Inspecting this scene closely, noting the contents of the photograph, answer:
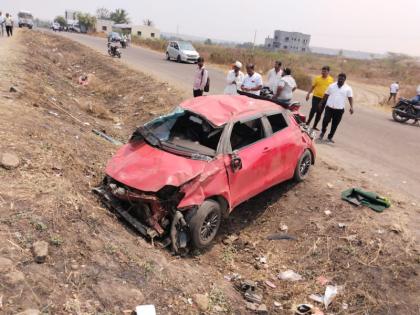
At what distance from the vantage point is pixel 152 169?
5.09 m

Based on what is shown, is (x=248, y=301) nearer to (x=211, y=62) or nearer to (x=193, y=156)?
(x=193, y=156)

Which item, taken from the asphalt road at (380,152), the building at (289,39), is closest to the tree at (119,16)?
the building at (289,39)

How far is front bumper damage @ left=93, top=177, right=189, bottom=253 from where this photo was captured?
4.89 metres

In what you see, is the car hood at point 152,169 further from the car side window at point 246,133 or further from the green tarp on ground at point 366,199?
the green tarp on ground at point 366,199

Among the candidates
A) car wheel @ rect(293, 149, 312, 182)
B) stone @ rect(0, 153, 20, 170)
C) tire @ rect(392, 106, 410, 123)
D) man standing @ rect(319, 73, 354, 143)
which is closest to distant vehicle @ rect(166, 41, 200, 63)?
tire @ rect(392, 106, 410, 123)

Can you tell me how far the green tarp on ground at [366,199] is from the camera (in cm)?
634

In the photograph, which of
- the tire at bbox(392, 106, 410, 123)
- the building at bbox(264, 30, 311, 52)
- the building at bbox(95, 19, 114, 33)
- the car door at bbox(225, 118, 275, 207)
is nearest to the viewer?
the car door at bbox(225, 118, 275, 207)

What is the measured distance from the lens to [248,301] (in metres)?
4.79

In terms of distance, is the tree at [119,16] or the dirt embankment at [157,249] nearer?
the dirt embankment at [157,249]

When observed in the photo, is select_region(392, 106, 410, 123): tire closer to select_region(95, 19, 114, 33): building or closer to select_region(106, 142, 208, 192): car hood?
select_region(106, 142, 208, 192): car hood

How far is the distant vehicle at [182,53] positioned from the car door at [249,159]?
25.5 meters

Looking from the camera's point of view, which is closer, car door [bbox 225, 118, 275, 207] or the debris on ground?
the debris on ground

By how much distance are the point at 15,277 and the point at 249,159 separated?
3.43 metres

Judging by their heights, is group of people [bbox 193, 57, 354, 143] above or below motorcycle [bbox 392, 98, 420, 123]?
above
